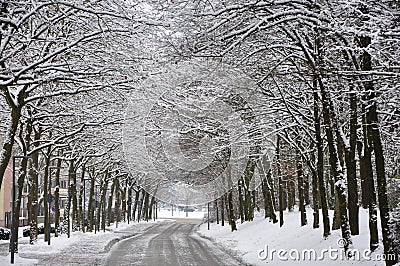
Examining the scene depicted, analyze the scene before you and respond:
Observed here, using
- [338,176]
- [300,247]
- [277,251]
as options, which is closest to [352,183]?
[338,176]

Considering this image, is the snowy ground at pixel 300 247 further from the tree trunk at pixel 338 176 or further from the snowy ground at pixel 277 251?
the tree trunk at pixel 338 176

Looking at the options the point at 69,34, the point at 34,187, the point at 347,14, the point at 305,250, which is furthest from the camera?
the point at 34,187

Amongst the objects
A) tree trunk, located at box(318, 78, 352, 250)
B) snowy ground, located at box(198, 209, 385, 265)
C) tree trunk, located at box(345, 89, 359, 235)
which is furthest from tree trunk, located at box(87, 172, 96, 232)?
tree trunk, located at box(318, 78, 352, 250)

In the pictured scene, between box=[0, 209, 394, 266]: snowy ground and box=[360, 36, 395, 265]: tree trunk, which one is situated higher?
box=[360, 36, 395, 265]: tree trunk

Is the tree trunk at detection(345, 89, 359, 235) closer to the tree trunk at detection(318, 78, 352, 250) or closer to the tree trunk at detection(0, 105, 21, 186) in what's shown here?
the tree trunk at detection(318, 78, 352, 250)

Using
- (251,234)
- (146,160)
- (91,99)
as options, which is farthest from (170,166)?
(91,99)

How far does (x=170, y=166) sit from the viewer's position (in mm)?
44125

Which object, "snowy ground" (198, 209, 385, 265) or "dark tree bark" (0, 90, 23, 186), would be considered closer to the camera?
"snowy ground" (198, 209, 385, 265)

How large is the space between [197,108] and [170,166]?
17604 millimetres

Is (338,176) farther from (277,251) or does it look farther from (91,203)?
(91,203)

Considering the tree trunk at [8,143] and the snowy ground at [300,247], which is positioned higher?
the tree trunk at [8,143]

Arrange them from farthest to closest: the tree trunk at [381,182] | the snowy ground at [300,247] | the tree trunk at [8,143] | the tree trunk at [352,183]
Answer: the tree trunk at [8,143], the tree trunk at [352,183], the snowy ground at [300,247], the tree trunk at [381,182]

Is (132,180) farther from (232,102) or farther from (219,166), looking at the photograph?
(232,102)

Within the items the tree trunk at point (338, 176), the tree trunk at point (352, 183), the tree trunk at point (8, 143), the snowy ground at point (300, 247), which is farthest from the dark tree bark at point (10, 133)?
the tree trunk at point (352, 183)
